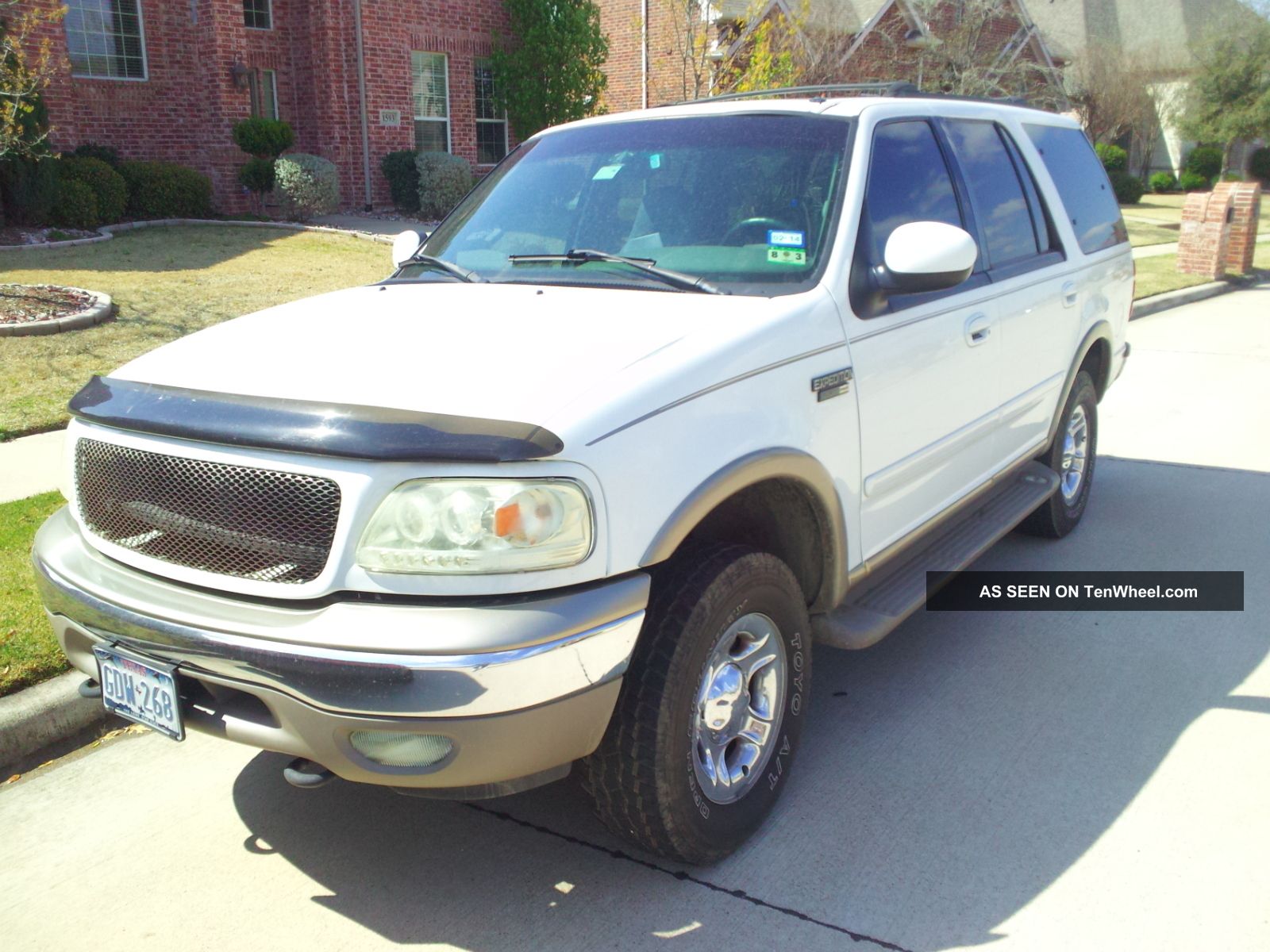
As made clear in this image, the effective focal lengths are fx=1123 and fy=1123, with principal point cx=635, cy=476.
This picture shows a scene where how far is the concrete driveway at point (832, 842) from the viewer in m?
2.88

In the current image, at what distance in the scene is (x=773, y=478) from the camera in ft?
10.3

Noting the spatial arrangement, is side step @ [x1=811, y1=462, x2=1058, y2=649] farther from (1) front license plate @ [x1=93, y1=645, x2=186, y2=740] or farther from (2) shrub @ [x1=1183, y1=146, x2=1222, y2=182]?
(2) shrub @ [x1=1183, y1=146, x2=1222, y2=182]

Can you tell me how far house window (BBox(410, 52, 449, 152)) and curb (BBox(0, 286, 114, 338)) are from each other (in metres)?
11.5

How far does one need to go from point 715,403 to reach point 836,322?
691mm

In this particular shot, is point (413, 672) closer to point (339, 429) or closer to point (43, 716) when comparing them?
point (339, 429)

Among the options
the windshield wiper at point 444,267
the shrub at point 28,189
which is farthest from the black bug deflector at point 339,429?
the shrub at point 28,189

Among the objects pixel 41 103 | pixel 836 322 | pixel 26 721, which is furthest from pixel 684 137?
pixel 41 103

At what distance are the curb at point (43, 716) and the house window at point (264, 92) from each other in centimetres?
1694

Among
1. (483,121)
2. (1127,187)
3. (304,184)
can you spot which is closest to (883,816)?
(304,184)

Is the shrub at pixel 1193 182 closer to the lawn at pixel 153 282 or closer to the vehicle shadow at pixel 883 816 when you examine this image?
the lawn at pixel 153 282

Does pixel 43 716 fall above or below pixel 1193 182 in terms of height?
below

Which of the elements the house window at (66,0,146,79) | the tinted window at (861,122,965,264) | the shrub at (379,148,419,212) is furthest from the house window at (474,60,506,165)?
the tinted window at (861,122,965,264)

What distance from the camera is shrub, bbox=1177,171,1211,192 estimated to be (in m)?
38.5

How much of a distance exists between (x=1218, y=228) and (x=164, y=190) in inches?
612
